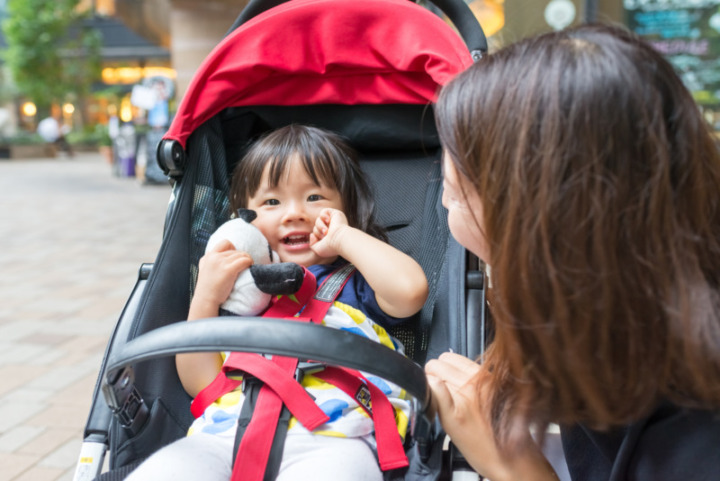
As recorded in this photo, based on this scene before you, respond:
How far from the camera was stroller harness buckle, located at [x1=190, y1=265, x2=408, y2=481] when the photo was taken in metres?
1.20

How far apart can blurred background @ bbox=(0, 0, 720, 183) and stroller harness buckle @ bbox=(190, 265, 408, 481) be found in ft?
2.45

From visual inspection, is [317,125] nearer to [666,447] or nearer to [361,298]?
[361,298]

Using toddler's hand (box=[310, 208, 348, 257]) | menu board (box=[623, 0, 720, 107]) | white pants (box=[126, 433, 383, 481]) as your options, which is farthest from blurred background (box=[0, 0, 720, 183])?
white pants (box=[126, 433, 383, 481])

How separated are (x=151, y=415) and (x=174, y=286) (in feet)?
1.11

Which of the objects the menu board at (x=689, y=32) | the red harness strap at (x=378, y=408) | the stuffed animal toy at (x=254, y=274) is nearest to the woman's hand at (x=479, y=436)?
the red harness strap at (x=378, y=408)

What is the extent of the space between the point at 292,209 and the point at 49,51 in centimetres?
2567

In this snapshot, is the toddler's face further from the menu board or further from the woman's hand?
the menu board

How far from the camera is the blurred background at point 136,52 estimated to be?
5.16 meters

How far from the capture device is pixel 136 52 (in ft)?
97.6

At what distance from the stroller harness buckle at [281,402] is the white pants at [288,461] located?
0.03 meters

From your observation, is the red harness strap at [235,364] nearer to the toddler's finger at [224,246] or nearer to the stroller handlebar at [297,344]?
the toddler's finger at [224,246]

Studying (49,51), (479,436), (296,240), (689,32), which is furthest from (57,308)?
(49,51)

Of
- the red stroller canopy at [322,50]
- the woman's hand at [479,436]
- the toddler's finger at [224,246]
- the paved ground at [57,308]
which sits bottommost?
the paved ground at [57,308]

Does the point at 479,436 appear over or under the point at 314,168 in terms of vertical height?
under
